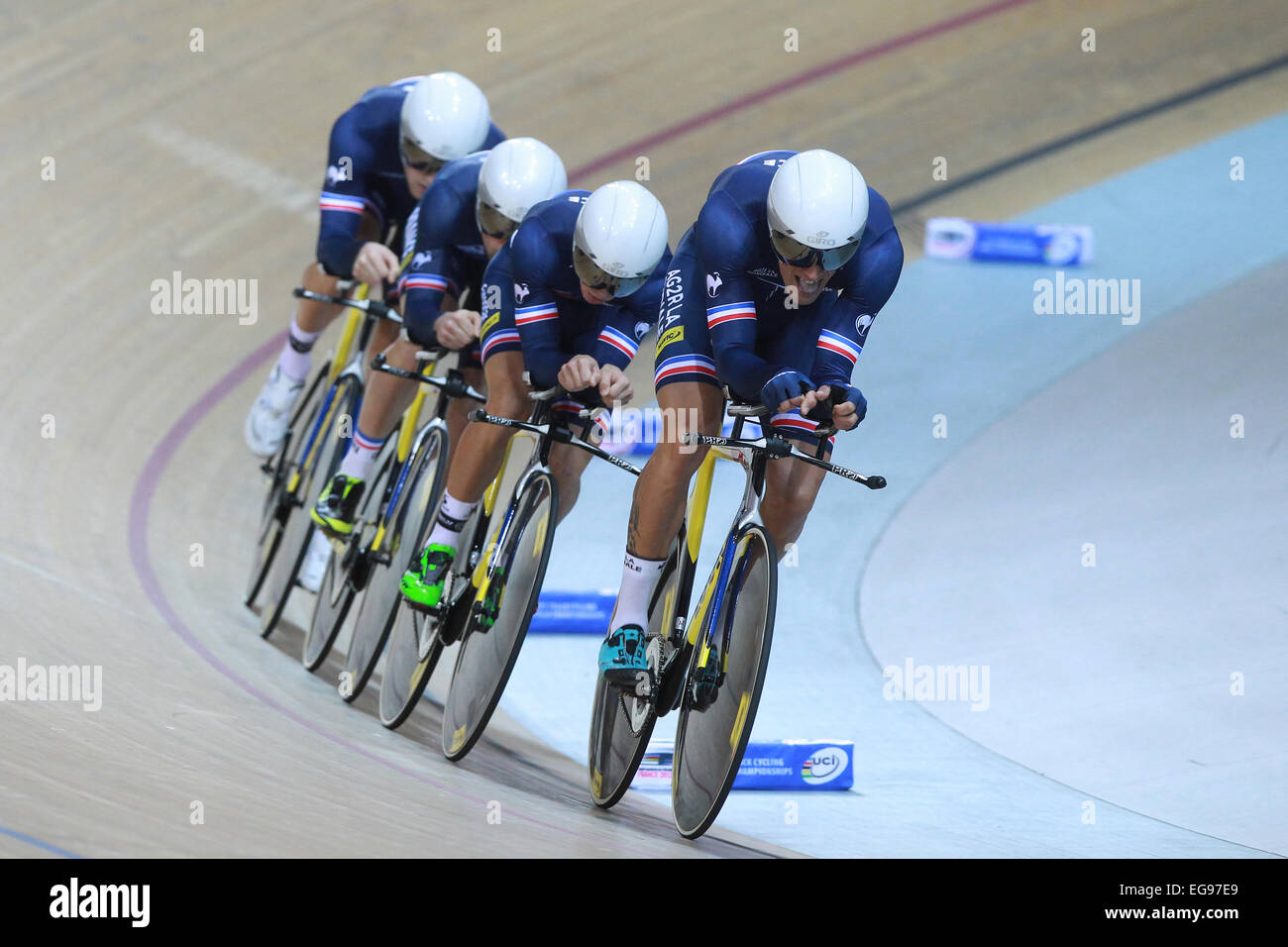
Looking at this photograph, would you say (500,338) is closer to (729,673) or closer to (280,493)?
(729,673)

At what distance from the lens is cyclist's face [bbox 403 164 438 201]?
4.59 metres

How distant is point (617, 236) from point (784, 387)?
73 centimetres

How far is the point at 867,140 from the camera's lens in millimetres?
8555

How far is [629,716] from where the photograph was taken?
342cm

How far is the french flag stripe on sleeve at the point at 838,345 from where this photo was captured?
3076 mm

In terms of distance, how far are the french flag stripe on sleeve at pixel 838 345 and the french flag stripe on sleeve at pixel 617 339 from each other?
0.57 meters

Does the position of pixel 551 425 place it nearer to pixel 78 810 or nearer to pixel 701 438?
pixel 701 438

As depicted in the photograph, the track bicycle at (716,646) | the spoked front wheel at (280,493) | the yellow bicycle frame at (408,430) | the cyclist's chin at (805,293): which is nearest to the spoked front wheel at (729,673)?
the track bicycle at (716,646)

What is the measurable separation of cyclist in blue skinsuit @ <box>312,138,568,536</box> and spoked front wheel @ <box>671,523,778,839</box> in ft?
4.09

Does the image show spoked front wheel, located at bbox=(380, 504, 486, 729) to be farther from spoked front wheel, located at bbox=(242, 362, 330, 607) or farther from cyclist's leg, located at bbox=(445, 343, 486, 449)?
spoked front wheel, located at bbox=(242, 362, 330, 607)

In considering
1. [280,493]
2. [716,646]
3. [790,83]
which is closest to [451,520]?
→ [716,646]

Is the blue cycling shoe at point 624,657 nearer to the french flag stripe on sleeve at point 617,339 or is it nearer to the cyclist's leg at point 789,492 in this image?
the cyclist's leg at point 789,492

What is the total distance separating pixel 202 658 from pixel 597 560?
1.72m
